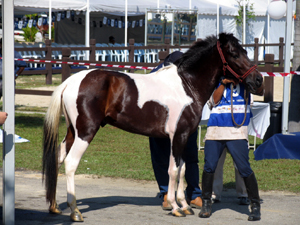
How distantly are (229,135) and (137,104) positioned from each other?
103 cm

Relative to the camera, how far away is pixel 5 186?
159 inches

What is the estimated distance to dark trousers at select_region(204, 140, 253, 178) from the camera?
191 inches

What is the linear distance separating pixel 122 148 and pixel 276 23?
23440 millimetres

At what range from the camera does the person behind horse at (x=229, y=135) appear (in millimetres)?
4840

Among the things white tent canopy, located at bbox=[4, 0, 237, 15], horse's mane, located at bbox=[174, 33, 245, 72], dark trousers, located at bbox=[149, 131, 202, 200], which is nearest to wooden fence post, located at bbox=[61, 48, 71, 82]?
dark trousers, located at bbox=[149, 131, 202, 200]

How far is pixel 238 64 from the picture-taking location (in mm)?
4781

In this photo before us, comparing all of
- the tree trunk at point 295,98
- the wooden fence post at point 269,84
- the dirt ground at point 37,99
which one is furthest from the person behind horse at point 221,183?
the dirt ground at point 37,99

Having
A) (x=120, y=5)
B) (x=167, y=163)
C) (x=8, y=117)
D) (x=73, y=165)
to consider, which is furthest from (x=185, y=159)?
(x=120, y=5)

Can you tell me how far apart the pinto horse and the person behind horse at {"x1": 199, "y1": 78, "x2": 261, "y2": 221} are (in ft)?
0.58

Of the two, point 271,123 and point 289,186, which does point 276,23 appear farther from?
point 289,186

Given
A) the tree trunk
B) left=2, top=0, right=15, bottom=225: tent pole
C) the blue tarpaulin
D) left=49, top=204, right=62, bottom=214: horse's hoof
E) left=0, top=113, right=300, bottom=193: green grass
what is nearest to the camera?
left=2, top=0, right=15, bottom=225: tent pole

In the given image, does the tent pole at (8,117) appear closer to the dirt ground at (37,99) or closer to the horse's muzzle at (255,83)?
the horse's muzzle at (255,83)

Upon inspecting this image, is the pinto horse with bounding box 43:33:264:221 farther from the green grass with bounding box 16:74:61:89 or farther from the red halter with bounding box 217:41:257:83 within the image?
the green grass with bounding box 16:74:61:89

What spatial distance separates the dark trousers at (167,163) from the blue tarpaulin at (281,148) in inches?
107
